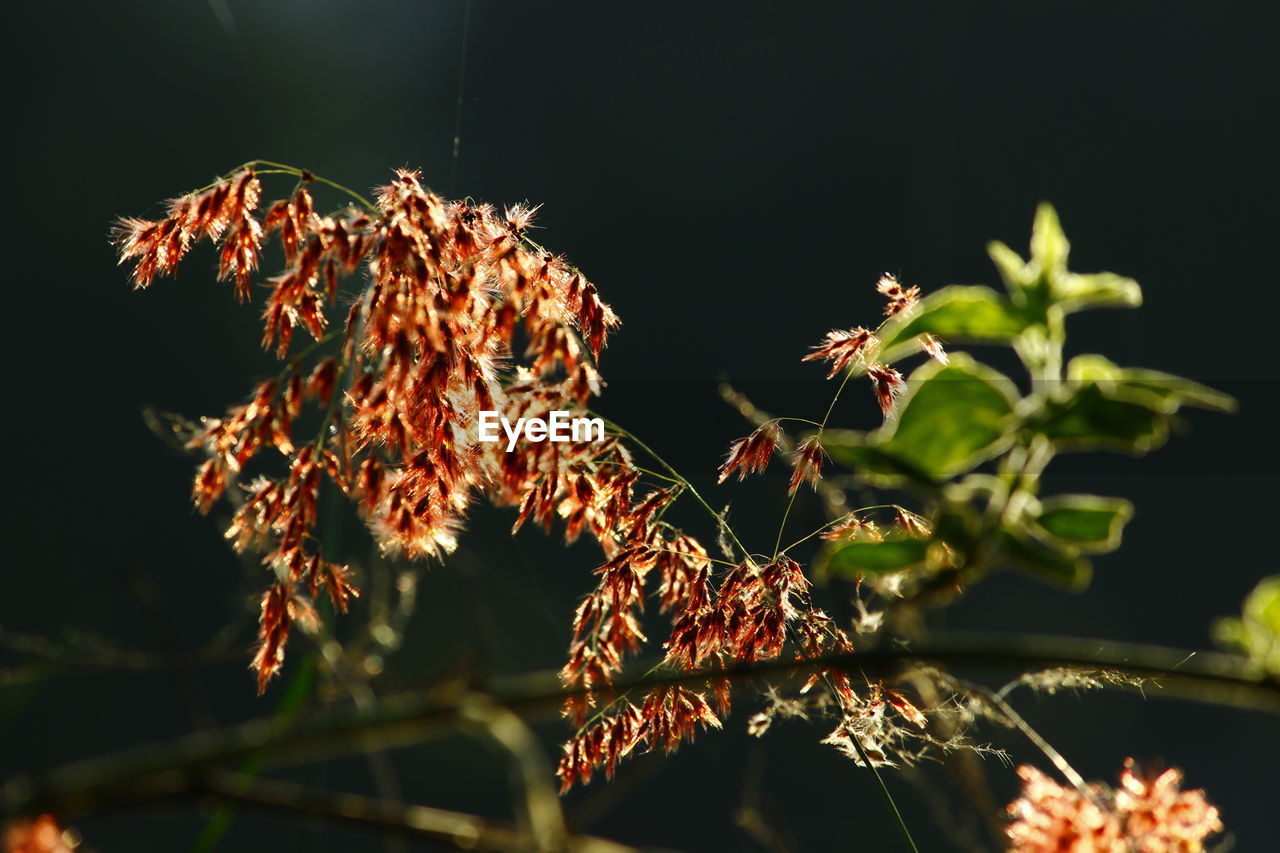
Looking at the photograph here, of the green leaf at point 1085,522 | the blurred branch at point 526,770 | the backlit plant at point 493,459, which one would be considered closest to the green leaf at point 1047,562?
the green leaf at point 1085,522

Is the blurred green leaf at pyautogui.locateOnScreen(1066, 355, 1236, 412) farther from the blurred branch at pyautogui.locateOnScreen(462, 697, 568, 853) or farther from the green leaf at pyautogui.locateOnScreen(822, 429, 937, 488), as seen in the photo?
the blurred branch at pyautogui.locateOnScreen(462, 697, 568, 853)

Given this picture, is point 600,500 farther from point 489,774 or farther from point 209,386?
point 209,386

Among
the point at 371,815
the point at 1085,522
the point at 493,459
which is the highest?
the point at 493,459

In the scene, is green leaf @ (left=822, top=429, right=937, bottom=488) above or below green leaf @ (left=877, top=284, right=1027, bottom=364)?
below

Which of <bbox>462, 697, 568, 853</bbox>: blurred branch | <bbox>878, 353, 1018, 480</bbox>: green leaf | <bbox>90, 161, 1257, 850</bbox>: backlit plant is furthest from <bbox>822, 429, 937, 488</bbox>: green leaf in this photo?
<bbox>90, 161, 1257, 850</bbox>: backlit plant

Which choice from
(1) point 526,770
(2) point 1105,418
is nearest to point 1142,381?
(2) point 1105,418

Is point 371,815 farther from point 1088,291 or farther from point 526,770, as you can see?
point 1088,291
